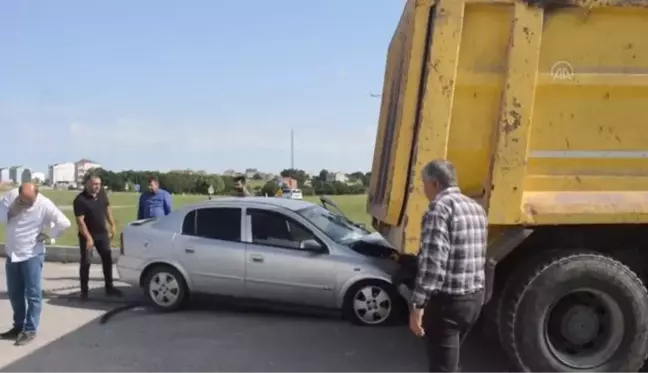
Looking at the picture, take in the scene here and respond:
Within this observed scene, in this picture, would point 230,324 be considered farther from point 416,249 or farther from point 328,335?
point 416,249

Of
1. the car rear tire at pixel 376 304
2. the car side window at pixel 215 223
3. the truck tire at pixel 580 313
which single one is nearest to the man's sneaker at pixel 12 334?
→ the car side window at pixel 215 223

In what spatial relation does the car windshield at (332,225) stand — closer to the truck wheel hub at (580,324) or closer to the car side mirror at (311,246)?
the car side mirror at (311,246)

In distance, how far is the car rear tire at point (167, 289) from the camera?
8.35 metres

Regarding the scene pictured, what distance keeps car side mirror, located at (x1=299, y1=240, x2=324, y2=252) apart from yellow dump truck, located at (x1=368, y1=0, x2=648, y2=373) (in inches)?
106

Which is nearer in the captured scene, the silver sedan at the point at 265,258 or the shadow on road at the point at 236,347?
the shadow on road at the point at 236,347

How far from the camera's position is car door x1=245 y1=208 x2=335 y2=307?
25.2ft

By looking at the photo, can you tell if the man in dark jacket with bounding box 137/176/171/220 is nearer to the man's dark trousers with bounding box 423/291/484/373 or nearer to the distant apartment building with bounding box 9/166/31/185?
the distant apartment building with bounding box 9/166/31/185

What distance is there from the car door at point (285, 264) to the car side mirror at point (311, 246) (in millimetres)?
16

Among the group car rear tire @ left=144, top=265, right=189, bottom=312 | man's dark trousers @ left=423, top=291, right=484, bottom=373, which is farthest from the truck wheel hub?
car rear tire @ left=144, top=265, right=189, bottom=312

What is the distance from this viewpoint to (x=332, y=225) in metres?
8.38

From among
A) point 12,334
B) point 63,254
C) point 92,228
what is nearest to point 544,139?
point 12,334

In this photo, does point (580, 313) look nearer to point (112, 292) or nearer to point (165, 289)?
point (165, 289)

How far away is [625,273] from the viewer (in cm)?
511

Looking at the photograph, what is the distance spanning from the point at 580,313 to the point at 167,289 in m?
4.97
